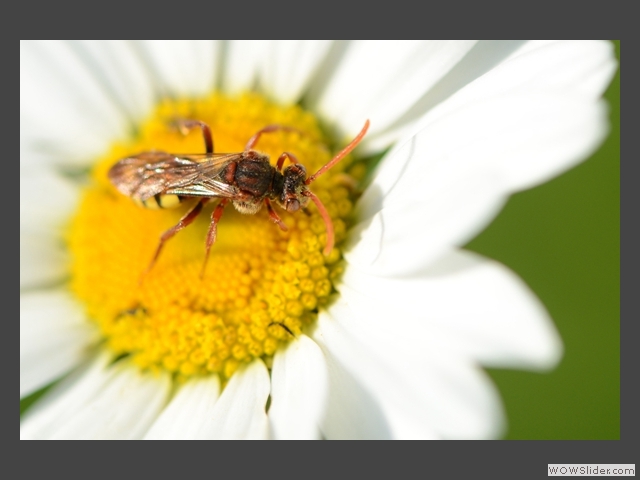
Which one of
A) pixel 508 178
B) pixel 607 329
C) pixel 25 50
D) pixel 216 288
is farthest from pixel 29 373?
pixel 607 329

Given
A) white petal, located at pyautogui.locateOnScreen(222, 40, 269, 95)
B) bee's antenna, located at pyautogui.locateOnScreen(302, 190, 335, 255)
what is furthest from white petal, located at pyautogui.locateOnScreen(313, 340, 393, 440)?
white petal, located at pyautogui.locateOnScreen(222, 40, 269, 95)

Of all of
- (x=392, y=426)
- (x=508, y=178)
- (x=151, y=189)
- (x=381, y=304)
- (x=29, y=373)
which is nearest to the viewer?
(x=508, y=178)

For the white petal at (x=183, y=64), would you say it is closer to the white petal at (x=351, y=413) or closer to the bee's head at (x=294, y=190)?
the bee's head at (x=294, y=190)

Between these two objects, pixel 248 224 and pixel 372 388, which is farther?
pixel 248 224

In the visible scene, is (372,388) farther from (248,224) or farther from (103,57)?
(103,57)

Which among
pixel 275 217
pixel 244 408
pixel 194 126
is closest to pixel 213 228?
pixel 275 217

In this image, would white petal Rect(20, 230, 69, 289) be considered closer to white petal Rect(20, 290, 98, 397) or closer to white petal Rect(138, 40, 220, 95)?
white petal Rect(20, 290, 98, 397)
